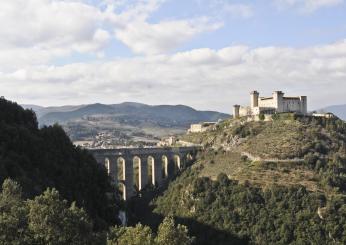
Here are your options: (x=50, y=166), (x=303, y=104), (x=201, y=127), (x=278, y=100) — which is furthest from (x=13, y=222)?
(x=201, y=127)

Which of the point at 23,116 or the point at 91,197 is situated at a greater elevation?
the point at 23,116

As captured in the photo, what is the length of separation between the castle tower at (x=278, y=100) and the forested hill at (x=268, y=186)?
167 inches

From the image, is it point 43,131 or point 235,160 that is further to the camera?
point 235,160

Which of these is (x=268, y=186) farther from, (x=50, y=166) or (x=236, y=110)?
(x=50, y=166)

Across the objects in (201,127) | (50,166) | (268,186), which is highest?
(201,127)

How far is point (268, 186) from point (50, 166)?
38.7 meters

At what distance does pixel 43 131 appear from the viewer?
224 ft

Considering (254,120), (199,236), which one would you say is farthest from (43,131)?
(254,120)

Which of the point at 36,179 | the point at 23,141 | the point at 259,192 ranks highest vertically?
the point at 23,141

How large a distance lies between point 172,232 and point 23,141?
33573 millimetres

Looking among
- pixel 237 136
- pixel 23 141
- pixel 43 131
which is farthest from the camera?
pixel 237 136

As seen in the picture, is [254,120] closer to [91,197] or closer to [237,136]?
[237,136]

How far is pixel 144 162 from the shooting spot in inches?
4043

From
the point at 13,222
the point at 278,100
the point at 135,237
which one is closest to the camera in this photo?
the point at 13,222
